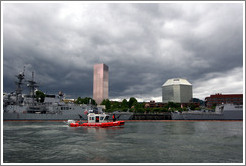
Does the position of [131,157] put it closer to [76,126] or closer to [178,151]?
[178,151]

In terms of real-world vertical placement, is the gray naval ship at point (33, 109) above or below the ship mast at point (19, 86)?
below

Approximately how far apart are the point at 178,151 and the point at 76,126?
42.6 metres

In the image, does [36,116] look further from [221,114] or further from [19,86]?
[221,114]

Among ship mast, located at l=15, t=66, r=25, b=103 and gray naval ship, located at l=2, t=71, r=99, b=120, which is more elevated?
ship mast, located at l=15, t=66, r=25, b=103

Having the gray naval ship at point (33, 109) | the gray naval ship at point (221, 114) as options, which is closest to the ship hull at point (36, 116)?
the gray naval ship at point (33, 109)

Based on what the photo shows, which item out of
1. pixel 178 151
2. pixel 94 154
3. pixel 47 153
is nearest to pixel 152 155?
pixel 178 151

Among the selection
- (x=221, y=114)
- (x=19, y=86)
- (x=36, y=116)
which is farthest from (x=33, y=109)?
(x=221, y=114)

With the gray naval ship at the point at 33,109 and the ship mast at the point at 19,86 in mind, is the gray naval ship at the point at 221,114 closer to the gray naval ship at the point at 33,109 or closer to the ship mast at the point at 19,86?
the gray naval ship at the point at 33,109

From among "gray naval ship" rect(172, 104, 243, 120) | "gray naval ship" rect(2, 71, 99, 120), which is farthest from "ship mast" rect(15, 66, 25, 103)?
"gray naval ship" rect(172, 104, 243, 120)

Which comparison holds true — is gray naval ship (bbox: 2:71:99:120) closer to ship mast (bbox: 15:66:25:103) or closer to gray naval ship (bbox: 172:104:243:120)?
ship mast (bbox: 15:66:25:103)

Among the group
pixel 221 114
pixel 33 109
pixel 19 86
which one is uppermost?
pixel 19 86

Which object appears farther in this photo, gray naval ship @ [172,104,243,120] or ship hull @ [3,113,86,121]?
gray naval ship @ [172,104,243,120]

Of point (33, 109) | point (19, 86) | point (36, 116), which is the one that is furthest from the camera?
point (19, 86)

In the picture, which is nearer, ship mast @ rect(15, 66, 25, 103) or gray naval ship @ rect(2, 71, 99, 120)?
gray naval ship @ rect(2, 71, 99, 120)
